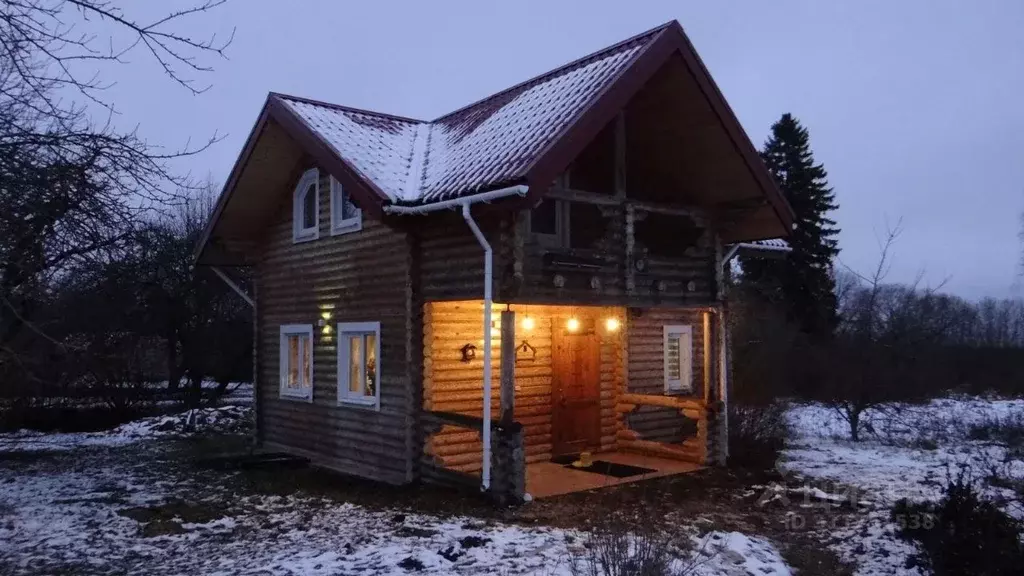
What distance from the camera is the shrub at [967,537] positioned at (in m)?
6.32

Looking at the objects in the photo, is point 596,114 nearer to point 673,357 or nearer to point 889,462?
point 673,357

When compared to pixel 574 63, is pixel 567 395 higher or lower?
lower

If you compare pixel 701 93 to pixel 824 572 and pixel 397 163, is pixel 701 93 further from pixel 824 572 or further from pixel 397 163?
pixel 824 572

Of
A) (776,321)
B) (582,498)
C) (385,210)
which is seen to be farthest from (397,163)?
(776,321)

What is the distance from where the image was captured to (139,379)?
2097 cm

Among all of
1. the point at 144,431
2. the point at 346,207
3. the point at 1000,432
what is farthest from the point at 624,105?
the point at 144,431

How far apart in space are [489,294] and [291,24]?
3787 millimetres

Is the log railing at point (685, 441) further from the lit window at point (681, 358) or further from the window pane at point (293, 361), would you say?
the window pane at point (293, 361)

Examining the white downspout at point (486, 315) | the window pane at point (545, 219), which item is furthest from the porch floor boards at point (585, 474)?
the window pane at point (545, 219)

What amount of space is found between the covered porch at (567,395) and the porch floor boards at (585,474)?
0.02 m

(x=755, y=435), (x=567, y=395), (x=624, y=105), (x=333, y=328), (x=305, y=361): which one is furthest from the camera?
(x=755, y=435)

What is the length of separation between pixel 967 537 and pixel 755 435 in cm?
771

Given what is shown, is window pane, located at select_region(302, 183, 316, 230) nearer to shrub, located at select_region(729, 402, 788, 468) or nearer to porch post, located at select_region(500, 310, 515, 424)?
porch post, located at select_region(500, 310, 515, 424)

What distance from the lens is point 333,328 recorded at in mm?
13023
